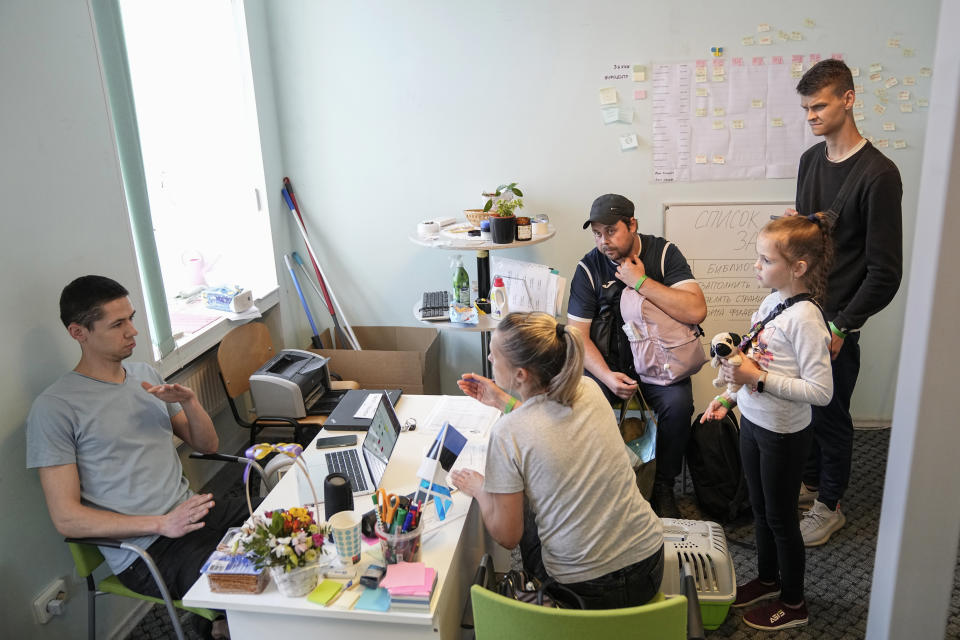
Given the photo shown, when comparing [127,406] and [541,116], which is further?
[541,116]

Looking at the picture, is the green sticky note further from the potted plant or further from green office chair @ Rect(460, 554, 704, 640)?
the potted plant

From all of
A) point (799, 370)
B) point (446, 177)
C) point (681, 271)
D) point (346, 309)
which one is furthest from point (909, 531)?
point (346, 309)

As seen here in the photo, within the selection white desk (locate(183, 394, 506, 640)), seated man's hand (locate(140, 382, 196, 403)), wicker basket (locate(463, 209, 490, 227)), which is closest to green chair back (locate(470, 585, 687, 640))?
white desk (locate(183, 394, 506, 640))

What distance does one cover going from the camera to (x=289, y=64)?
12.7ft

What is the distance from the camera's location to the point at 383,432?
7.43 ft

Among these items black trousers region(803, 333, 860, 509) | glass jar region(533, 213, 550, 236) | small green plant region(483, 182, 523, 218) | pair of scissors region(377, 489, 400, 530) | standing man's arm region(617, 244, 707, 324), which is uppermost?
small green plant region(483, 182, 523, 218)

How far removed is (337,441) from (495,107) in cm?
216

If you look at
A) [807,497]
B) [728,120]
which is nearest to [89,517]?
[807,497]

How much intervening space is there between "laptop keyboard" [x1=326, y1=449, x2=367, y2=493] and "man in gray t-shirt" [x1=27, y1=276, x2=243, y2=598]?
1.33 ft

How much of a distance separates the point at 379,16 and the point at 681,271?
6.71 feet

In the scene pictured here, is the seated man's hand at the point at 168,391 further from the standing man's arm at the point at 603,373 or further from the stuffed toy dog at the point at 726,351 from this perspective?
the stuffed toy dog at the point at 726,351

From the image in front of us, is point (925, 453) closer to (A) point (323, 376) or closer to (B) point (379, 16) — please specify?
(A) point (323, 376)

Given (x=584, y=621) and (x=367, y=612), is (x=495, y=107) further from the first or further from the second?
(x=584, y=621)

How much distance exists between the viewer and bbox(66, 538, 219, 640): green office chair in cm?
207
